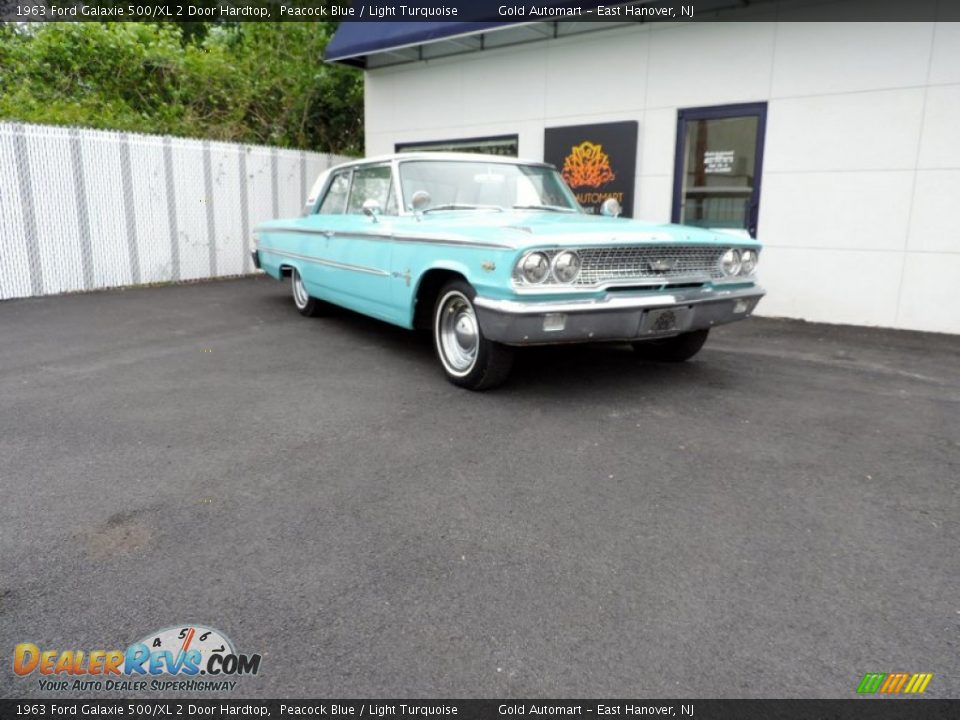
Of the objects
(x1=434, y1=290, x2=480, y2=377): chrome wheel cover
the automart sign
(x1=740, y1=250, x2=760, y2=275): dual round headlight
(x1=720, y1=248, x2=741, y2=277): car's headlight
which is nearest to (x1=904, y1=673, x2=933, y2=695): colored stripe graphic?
(x1=434, y1=290, x2=480, y2=377): chrome wheel cover

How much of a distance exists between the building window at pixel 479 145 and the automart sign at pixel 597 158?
705 millimetres

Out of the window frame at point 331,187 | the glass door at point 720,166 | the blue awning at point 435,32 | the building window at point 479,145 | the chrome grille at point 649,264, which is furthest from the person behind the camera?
the building window at point 479,145

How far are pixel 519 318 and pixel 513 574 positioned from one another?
6.21 ft

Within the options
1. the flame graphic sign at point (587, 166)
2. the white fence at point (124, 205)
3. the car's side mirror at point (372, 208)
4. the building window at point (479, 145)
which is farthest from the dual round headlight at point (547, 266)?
the white fence at point (124, 205)

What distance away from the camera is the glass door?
7.96m

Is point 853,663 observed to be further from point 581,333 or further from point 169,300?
point 169,300

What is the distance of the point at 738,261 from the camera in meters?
4.77

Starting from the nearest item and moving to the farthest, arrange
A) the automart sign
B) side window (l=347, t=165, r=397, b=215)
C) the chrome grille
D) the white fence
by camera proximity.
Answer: the chrome grille → side window (l=347, t=165, r=397, b=215) → the white fence → the automart sign

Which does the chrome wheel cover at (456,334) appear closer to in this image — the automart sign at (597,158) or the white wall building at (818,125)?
the white wall building at (818,125)

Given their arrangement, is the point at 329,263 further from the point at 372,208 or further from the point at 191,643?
the point at 191,643

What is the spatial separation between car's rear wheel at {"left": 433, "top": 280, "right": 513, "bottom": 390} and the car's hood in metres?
0.41

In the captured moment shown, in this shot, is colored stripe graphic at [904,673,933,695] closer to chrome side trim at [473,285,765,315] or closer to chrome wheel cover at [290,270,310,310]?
chrome side trim at [473,285,765,315]

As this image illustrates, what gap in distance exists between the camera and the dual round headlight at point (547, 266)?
3920 mm
